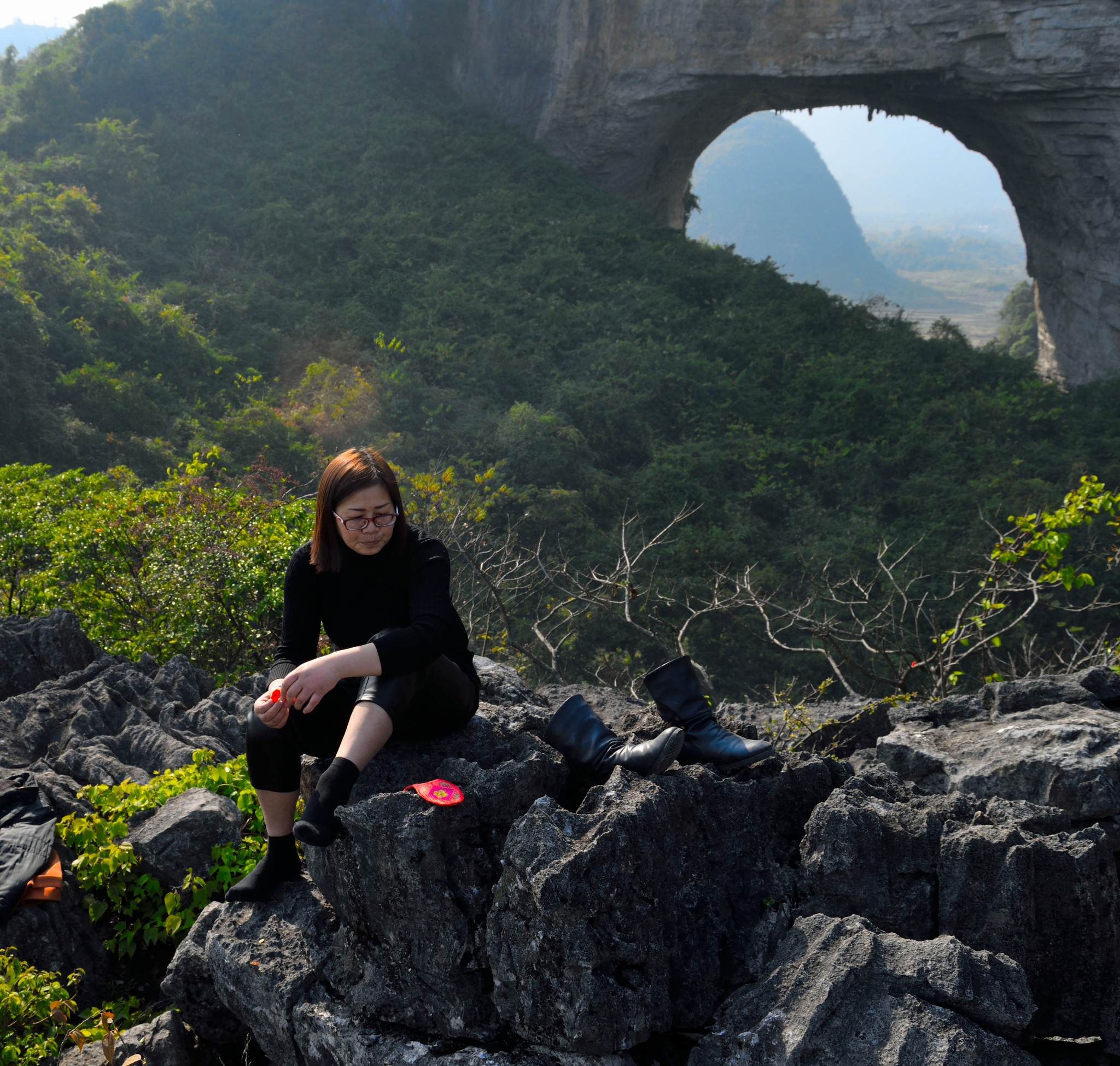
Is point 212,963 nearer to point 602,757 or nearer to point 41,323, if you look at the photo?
point 602,757

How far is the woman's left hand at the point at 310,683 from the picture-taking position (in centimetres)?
270

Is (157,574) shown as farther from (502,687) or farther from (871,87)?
(871,87)

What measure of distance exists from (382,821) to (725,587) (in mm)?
10139

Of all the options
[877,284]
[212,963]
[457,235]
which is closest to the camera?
[212,963]

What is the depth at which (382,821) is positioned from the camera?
2549 millimetres

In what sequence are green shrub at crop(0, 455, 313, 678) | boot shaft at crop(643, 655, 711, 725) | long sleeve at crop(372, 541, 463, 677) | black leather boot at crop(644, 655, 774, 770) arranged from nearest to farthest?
long sleeve at crop(372, 541, 463, 677)
black leather boot at crop(644, 655, 774, 770)
boot shaft at crop(643, 655, 711, 725)
green shrub at crop(0, 455, 313, 678)

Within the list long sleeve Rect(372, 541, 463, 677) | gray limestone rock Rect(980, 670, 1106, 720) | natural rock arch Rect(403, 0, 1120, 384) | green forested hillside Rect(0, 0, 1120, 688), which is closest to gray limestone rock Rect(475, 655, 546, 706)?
long sleeve Rect(372, 541, 463, 677)

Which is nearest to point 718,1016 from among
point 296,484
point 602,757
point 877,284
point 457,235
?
point 602,757

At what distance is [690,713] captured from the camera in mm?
3145

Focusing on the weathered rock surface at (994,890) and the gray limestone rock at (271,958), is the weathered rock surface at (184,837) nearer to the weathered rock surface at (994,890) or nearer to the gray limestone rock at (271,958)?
the gray limestone rock at (271,958)

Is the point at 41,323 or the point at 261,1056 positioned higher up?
the point at 41,323

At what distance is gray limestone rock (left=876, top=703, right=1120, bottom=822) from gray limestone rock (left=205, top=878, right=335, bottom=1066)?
8.00ft

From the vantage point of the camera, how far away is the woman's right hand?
2738 millimetres

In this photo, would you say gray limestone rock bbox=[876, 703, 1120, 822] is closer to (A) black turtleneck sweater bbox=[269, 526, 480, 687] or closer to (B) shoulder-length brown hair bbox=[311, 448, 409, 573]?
(A) black turtleneck sweater bbox=[269, 526, 480, 687]
